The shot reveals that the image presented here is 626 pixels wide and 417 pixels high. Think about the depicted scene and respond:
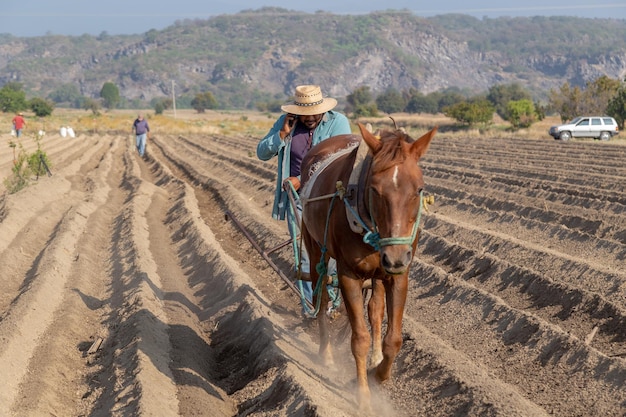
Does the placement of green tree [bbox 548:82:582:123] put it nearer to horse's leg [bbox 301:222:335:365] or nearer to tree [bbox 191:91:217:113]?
horse's leg [bbox 301:222:335:365]

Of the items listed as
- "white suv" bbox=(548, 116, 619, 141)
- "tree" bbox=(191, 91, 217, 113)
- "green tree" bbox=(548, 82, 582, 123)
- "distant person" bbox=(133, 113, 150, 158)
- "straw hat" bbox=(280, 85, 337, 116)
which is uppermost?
"straw hat" bbox=(280, 85, 337, 116)

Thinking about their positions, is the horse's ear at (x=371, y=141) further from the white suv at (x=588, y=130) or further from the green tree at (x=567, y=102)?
the green tree at (x=567, y=102)

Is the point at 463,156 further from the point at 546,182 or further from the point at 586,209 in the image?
the point at 586,209

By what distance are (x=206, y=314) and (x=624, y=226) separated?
6.27m

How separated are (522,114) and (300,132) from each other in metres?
54.2

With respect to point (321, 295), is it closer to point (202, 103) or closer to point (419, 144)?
point (419, 144)

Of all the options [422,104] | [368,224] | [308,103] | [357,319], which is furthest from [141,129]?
[422,104]

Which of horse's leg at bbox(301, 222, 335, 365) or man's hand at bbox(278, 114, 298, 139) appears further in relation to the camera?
man's hand at bbox(278, 114, 298, 139)

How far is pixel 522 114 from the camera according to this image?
59.2 meters

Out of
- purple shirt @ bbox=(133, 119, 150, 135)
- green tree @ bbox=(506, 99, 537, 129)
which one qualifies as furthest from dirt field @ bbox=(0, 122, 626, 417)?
green tree @ bbox=(506, 99, 537, 129)

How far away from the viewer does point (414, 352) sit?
6898mm

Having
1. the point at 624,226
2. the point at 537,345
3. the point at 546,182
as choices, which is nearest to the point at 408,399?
the point at 537,345

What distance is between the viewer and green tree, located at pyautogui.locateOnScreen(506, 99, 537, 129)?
56062mm

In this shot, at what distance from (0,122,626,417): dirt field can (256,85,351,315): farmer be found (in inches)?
42.6
